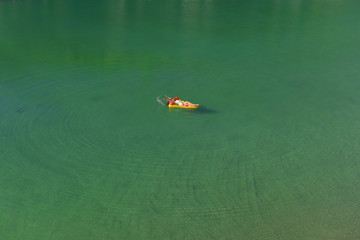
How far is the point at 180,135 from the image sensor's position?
6.43m

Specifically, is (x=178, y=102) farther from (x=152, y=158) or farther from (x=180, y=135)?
(x=152, y=158)

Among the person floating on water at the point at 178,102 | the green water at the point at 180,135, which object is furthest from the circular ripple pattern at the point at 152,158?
the person floating on water at the point at 178,102

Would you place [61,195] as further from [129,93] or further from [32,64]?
[32,64]

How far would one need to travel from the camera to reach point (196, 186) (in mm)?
5262

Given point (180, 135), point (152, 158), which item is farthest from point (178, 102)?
point (152, 158)

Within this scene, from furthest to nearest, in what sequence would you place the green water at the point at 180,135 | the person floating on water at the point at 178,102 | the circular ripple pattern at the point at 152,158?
1. the person floating on water at the point at 178,102
2. the circular ripple pattern at the point at 152,158
3. the green water at the point at 180,135

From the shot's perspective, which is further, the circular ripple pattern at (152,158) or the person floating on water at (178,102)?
the person floating on water at (178,102)

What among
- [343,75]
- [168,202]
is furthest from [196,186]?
[343,75]

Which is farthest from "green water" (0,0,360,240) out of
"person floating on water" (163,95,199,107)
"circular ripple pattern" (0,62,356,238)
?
"person floating on water" (163,95,199,107)

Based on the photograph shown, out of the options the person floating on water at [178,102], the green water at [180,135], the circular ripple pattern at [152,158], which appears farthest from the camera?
the person floating on water at [178,102]

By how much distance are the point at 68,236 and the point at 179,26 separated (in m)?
9.58

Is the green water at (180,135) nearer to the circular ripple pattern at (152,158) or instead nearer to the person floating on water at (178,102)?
the circular ripple pattern at (152,158)

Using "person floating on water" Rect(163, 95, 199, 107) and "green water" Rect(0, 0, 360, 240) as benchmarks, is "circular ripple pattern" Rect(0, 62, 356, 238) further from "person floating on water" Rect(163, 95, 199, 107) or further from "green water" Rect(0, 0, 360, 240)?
"person floating on water" Rect(163, 95, 199, 107)

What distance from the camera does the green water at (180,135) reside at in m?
4.72
